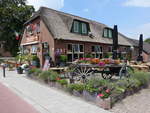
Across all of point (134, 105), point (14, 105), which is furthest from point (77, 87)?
point (14, 105)

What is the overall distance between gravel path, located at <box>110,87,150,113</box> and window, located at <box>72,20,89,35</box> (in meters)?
12.9

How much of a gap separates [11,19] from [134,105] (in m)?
30.2

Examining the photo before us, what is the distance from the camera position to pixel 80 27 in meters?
19.2

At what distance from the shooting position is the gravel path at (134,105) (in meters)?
5.06

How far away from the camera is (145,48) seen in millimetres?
36000

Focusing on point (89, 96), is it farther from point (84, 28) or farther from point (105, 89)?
point (84, 28)

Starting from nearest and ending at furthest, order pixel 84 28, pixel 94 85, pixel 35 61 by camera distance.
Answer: pixel 94 85
pixel 35 61
pixel 84 28

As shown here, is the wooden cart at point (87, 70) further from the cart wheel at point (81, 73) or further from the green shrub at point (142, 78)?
the green shrub at point (142, 78)

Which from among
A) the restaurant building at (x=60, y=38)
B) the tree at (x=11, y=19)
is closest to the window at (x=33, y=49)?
the restaurant building at (x=60, y=38)

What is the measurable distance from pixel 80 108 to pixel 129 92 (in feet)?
7.81

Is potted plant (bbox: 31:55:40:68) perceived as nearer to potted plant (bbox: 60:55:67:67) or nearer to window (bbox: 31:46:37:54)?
window (bbox: 31:46:37:54)

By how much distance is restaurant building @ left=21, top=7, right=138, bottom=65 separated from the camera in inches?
631

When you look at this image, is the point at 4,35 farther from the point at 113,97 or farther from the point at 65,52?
the point at 113,97

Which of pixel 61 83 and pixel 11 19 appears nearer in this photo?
pixel 61 83
